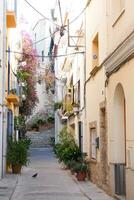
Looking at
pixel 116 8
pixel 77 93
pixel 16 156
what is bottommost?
pixel 16 156

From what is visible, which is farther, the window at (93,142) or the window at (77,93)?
the window at (77,93)

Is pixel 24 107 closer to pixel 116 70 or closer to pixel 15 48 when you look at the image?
pixel 15 48

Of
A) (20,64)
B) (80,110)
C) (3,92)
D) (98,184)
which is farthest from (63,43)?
(98,184)

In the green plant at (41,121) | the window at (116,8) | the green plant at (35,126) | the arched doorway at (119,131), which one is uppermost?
the window at (116,8)

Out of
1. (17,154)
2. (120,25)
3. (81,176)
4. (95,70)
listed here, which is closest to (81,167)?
(81,176)

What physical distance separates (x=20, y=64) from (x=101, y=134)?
1700 centimetres

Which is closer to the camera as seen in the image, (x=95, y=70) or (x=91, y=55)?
(x=95, y=70)

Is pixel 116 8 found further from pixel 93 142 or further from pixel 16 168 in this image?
pixel 16 168

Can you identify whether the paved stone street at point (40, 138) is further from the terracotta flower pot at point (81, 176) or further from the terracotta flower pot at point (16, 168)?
the terracotta flower pot at point (81, 176)

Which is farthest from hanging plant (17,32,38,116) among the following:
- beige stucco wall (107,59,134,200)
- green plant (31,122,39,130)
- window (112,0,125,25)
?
beige stucco wall (107,59,134,200)

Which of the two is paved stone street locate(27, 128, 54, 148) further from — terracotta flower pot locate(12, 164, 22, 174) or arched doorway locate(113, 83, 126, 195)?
arched doorway locate(113, 83, 126, 195)

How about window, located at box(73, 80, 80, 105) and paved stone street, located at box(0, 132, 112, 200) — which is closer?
paved stone street, located at box(0, 132, 112, 200)

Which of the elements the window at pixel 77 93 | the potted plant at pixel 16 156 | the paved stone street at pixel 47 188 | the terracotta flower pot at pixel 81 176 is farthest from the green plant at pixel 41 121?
the terracotta flower pot at pixel 81 176

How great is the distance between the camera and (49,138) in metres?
49.2
